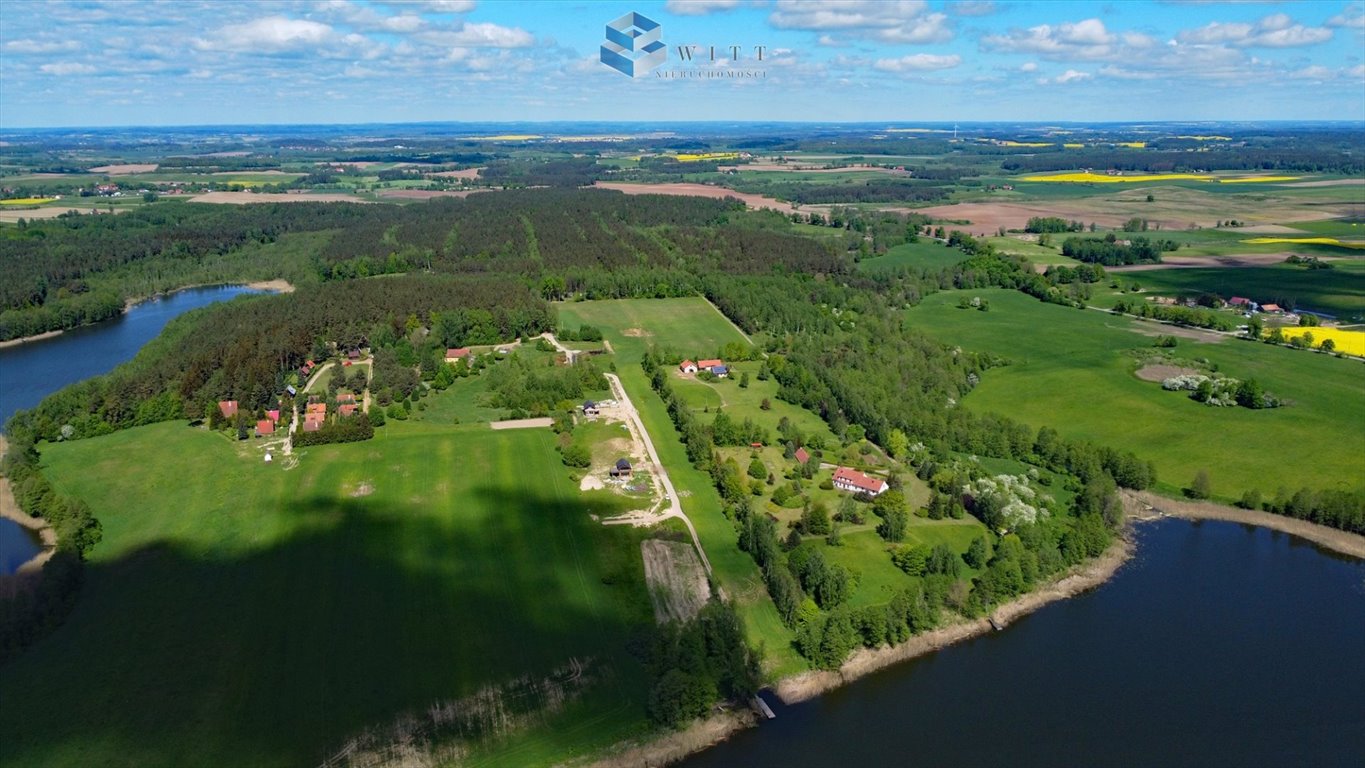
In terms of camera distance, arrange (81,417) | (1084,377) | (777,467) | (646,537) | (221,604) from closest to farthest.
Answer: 1. (221,604)
2. (646,537)
3. (777,467)
4. (81,417)
5. (1084,377)

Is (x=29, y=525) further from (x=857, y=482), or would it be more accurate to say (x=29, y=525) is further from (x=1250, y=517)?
(x=1250, y=517)

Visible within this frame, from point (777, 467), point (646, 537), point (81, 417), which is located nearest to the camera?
point (646, 537)

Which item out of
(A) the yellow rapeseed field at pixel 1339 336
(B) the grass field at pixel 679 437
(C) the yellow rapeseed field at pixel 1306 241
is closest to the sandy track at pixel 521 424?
(B) the grass field at pixel 679 437

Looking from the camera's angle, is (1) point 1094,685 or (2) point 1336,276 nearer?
(1) point 1094,685

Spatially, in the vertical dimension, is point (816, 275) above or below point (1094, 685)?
above

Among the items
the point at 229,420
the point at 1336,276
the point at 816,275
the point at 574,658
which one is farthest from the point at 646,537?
the point at 1336,276

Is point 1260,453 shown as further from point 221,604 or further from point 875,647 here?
point 221,604

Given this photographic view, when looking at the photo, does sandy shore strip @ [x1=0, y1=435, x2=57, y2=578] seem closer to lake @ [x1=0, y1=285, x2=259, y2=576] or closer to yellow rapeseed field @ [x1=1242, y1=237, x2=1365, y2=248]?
lake @ [x1=0, y1=285, x2=259, y2=576]
